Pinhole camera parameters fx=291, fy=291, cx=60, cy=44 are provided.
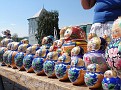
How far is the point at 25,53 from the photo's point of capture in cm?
305

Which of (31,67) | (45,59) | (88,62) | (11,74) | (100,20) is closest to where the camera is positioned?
(88,62)

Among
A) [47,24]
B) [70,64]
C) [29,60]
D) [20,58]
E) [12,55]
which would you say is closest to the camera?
[70,64]

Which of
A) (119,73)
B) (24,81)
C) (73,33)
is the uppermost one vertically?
(73,33)

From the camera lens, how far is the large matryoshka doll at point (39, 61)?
8.48ft

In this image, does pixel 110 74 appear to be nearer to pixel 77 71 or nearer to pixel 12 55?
pixel 77 71

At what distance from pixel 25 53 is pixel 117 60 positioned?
1.73 meters

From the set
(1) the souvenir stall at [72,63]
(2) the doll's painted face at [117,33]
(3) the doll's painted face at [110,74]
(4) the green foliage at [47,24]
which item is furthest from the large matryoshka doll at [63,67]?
(4) the green foliage at [47,24]

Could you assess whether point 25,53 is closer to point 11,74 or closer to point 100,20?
point 11,74

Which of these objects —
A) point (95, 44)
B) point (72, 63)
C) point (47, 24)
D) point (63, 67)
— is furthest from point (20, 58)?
point (47, 24)

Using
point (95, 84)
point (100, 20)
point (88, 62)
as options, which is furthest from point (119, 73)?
point (100, 20)

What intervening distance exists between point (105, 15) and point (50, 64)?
0.60 m

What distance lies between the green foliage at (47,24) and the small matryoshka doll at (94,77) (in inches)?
825

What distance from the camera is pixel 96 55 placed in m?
1.92

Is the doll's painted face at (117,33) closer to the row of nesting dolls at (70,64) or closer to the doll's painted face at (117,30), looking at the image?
the doll's painted face at (117,30)
